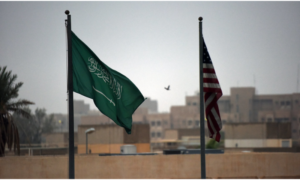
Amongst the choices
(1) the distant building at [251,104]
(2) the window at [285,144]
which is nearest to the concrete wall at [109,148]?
(2) the window at [285,144]

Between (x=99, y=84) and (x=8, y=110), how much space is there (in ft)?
72.3

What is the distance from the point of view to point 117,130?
59781 mm

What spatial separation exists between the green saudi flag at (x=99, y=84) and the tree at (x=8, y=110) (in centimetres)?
1973

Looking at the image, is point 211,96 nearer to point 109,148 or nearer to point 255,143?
point 109,148

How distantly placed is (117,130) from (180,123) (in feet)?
245

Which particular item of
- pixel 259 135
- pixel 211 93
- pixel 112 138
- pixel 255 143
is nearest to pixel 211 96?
pixel 211 93

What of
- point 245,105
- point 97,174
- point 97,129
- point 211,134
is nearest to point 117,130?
point 97,129

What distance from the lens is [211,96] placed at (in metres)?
12.0

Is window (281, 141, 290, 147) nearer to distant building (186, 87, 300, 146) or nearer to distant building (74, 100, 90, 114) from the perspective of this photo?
distant building (186, 87, 300, 146)

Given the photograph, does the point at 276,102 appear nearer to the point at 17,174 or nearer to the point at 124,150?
the point at 124,150

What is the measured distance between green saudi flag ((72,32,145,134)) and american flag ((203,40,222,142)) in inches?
81.1

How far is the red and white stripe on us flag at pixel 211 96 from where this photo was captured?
1189 cm

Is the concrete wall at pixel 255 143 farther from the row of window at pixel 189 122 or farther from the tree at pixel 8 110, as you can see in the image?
the row of window at pixel 189 122

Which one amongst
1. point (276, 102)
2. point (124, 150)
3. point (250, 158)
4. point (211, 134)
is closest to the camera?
point (211, 134)
